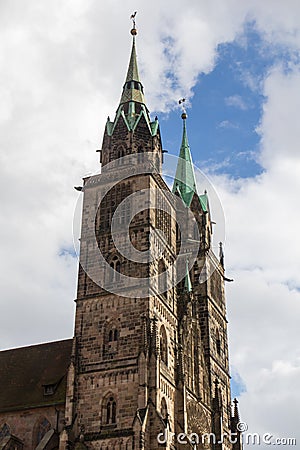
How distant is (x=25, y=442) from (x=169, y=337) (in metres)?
9.56

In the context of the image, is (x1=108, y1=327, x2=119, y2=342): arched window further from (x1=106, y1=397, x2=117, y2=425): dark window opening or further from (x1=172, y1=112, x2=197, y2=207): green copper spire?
(x1=172, y1=112, x2=197, y2=207): green copper spire

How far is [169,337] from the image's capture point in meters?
40.1

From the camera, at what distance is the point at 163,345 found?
39219 millimetres

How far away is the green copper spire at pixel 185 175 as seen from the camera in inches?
2163

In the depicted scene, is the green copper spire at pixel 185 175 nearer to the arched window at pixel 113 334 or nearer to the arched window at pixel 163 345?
the arched window at pixel 163 345

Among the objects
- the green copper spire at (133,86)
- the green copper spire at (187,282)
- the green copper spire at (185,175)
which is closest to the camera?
the green copper spire at (187,282)

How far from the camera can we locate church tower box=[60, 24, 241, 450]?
35.7 meters

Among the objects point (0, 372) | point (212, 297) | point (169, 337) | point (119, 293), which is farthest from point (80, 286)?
point (212, 297)

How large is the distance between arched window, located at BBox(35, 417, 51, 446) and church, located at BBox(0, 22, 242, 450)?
5cm

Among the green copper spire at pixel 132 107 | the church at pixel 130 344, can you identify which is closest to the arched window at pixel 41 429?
the church at pixel 130 344

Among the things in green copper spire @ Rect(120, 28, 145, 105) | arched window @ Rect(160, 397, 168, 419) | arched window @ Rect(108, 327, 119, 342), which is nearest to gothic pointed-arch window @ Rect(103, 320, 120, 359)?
arched window @ Rect(108, 327, 119, 342)

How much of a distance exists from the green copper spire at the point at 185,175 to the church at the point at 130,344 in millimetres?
5802

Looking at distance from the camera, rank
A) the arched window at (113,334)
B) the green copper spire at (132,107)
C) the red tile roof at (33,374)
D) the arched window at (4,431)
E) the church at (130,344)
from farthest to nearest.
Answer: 1. the green copper spire at (132,107)
2. the red tile roof at (33,374)
3. the arched window at (4,431)
4. the arched window at (113,334)
5. the church at (130,344)

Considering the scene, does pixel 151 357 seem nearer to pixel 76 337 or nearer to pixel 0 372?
pixel 76 337
